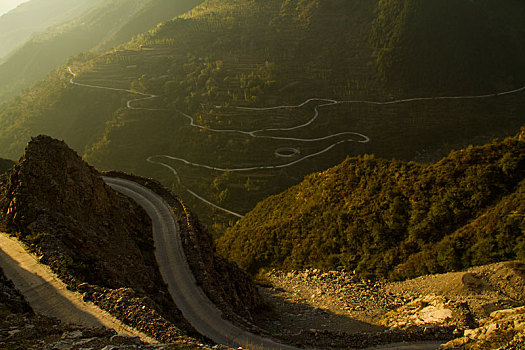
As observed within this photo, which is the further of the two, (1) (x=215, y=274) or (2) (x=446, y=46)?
(2) (x=446, y=46)

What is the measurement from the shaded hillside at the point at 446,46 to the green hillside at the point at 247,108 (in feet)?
5.77

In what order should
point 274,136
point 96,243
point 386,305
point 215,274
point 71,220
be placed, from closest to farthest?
point 96,243 < point 71,220 < point 386,305 < point 215,274 < point 274,136

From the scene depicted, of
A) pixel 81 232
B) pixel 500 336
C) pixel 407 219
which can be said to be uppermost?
pixel 81 232

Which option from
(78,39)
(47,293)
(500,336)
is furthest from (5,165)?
(78,39)

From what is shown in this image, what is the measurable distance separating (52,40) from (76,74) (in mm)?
89679

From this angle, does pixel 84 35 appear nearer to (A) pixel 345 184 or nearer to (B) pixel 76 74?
(B) pixel 76 74

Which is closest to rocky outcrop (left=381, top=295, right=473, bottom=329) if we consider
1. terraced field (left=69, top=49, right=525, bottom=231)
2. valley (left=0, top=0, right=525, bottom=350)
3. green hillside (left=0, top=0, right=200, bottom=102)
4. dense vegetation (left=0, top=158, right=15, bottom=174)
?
valley (left=0, top=0, right=525, bottom=350)

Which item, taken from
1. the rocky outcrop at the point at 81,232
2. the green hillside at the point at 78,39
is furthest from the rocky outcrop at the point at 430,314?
the green hillside at the point at 78,39

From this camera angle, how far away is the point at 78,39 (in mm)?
144125

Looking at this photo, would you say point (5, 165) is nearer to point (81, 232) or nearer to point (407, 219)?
point (81, 232)

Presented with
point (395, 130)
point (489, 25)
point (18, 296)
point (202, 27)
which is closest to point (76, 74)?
point (202, 27)

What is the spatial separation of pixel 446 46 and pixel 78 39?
140726 mm

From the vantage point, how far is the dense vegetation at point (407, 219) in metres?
19.4

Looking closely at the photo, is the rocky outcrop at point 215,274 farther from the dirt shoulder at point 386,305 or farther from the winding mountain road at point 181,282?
the dirt shoulder at point 386,305
